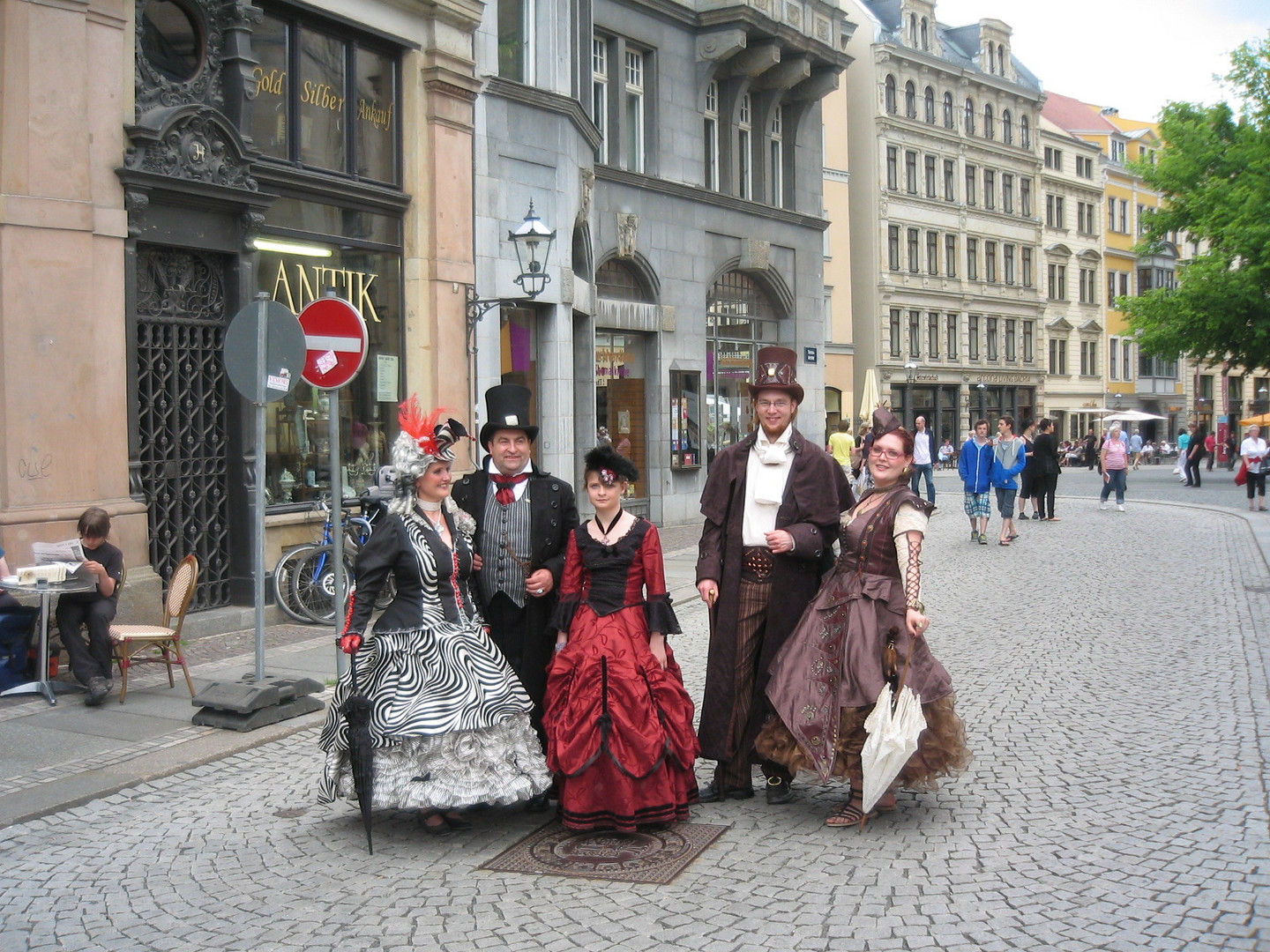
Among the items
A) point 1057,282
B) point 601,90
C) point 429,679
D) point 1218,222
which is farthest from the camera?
point 1057,282

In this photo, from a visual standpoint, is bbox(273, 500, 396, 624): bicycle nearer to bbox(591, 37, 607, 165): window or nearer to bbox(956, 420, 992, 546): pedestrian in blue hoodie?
bbox(956, 420, 992, 546): pedestrian in blue hoodie

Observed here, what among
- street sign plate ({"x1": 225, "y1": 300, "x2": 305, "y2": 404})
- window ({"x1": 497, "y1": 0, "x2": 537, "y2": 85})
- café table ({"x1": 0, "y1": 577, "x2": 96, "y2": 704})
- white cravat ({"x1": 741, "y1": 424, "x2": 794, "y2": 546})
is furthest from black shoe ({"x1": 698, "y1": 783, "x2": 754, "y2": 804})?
window ({"x1": 497, "y1": 0, "x2": 537, "y2": 85})

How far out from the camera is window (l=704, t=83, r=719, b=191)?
24.1m

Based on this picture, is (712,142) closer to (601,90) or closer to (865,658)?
(601,90)

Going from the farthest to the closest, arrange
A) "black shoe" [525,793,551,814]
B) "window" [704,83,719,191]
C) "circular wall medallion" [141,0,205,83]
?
"window" [704,83,719,191]
"circular wall medallion" [141,0,205,83]
"black shoe" [525,793,551,814]

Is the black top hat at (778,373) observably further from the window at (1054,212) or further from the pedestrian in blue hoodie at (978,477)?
the window at (1054,212)

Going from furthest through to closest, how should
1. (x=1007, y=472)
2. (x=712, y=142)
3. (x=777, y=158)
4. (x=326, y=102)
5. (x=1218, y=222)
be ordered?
(x=1218, y=222), (x=777, y=158), (x=712, y=142), (x=1007, y=472), (x=326, y=102)

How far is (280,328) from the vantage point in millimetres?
7742

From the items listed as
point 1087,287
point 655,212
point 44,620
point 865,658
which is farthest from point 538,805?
point 1087,287

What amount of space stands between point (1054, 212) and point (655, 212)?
46.5 m

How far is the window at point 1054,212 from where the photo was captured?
62344 millimetres

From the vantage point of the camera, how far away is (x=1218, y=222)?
1457 inches

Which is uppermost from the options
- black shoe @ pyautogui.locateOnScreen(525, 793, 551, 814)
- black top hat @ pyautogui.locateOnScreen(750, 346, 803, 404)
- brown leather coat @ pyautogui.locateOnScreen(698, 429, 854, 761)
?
black top hat @ pyautogui.locateOnScreen(750, 346, 803, 404)

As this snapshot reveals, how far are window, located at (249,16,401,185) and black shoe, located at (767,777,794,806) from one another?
8332 millimetres
